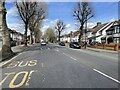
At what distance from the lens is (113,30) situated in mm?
74938

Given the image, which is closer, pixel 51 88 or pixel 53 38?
pixel 51 88

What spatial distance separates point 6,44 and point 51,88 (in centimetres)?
2049

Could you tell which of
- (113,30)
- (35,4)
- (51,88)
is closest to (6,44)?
(51,88)

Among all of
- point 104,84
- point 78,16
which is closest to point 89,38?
point 78,16

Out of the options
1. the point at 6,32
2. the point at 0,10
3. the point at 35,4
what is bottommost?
the point at 6,32

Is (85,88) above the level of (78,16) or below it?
below

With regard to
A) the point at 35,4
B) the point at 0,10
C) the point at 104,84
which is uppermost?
the point at 35,4

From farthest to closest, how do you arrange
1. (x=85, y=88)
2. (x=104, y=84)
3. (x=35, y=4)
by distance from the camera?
1. (x=35, y=4)
2. (x=104, y=84)
3. (x=85, y=88)

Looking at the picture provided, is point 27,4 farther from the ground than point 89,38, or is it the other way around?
point 27,4

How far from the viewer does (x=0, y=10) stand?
92.6 feet

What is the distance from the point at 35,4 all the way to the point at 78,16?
15.6 metres

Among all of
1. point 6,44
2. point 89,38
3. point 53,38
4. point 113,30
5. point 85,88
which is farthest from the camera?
point 53,38

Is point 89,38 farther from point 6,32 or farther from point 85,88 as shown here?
point 85,88

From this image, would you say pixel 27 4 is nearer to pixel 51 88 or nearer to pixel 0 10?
Answer: pixel 0 10
